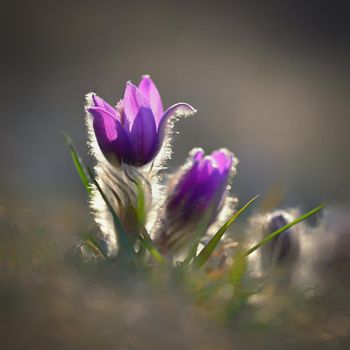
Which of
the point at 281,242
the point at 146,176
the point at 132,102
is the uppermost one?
the point at 132,102

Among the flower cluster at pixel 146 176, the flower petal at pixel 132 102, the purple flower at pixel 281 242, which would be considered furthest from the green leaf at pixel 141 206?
the purple flower at pixel 281 242

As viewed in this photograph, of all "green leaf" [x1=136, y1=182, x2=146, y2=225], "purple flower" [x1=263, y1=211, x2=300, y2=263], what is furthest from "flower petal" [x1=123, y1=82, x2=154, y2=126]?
"purple flower" [x1=263, y1=211, x2=300, y2=263]

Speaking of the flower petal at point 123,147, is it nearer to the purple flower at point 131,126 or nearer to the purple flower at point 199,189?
the purple flower at point 131,126

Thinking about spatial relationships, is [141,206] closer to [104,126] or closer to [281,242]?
[104,126]

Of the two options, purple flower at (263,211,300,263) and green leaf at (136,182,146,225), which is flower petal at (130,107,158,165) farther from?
purple flower at (263,211,300,263)

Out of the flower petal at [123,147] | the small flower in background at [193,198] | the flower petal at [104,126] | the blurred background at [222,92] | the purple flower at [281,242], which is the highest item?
the blurred background at [222,92]

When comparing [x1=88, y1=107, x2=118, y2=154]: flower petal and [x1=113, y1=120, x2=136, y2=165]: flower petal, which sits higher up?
[x1=88, y1=107, x2=118, y2=154]: flower petal

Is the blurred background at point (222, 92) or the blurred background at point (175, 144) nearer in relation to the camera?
the blurred background at point (175, 144)

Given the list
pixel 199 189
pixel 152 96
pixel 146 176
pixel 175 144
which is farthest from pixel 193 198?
pixel 175 144

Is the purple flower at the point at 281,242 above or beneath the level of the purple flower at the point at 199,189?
beneath
